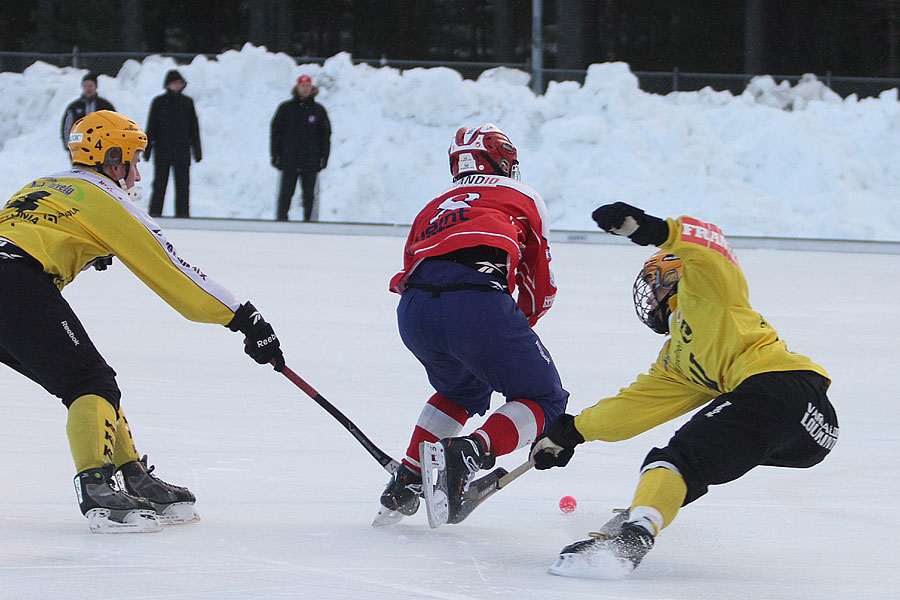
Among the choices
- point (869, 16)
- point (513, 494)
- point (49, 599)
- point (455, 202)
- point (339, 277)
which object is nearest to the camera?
point (49, 599)

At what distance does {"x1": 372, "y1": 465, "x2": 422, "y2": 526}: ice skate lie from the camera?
318 centimetres

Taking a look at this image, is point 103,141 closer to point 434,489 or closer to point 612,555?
point 434,489

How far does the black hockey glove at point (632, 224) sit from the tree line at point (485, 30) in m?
15.2

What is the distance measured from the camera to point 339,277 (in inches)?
303

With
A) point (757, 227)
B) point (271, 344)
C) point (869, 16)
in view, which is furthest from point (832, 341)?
point (869, 16)

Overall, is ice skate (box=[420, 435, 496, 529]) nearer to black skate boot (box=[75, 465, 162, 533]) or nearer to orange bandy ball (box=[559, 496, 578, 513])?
orange bandy ball (box=[559, 496, 578, 513])

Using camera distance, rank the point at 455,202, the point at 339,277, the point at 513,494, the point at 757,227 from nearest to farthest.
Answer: the point at 455,202 < the point at 513,494 < the point at 339,277 < the point at 757,227

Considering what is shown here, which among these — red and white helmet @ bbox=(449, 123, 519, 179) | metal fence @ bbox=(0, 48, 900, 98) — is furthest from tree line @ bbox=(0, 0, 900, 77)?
red and white helmet @ bbox=(449, 123, 519, 179)

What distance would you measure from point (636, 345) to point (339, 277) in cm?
248

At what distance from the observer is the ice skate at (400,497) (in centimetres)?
318

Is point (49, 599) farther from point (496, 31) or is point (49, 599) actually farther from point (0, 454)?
point (496, 31)

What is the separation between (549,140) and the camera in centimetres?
1266

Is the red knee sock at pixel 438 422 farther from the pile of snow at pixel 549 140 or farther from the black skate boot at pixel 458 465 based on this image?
the pile of snow at pixel 549 140

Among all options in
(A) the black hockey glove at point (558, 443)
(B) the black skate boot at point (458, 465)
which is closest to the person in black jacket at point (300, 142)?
(B) the black skate boot at point (458, 465)
